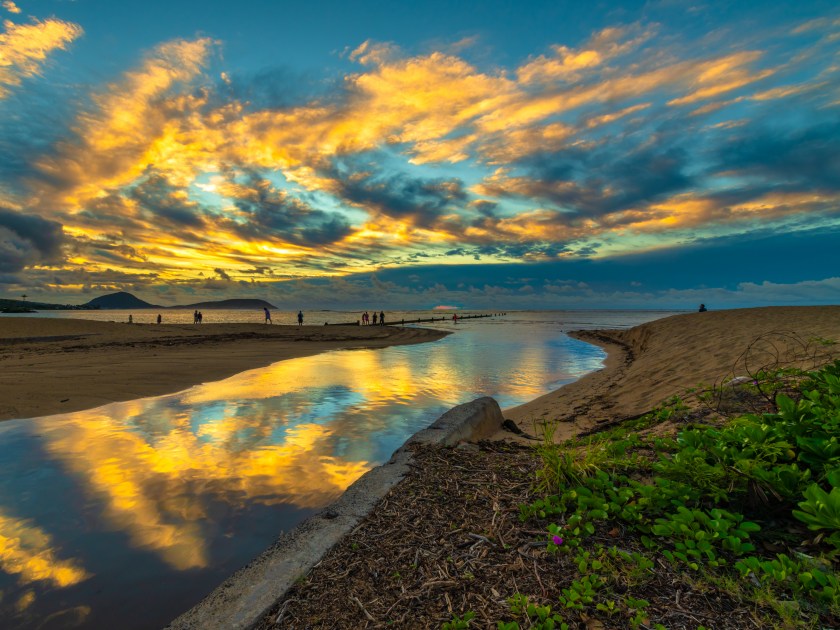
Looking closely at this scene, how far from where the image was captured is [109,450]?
6.44 meters

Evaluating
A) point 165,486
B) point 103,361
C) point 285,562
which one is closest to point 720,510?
point 285,562

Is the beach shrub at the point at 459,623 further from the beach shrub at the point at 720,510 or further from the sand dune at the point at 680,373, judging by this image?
the sand dune at the point at 680,373

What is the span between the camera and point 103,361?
16.5 meters

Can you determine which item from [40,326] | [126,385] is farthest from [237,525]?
[40,326]

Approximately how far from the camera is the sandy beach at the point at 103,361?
10.2 m

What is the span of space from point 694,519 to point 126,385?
46.4 ft

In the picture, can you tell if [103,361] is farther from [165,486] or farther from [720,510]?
[720,510]

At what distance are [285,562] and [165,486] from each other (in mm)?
3312

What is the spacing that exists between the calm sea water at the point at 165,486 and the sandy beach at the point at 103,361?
1.60 meters

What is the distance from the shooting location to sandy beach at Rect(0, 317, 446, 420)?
1017 centimetres

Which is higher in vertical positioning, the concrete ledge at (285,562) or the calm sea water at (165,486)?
the concrete ledge at (285,562)

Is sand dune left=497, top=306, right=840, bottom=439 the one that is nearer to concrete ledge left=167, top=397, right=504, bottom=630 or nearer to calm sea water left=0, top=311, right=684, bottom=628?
calm sea water left=0, top=311, right=684, bottom=628

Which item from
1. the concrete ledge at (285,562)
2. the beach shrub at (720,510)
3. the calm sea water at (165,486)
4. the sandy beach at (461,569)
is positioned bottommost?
the calm sea water at (165,486)

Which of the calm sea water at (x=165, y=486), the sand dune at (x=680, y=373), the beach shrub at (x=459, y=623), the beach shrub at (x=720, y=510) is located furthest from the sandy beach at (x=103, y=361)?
the beach shrub at (x=720, y=510)
